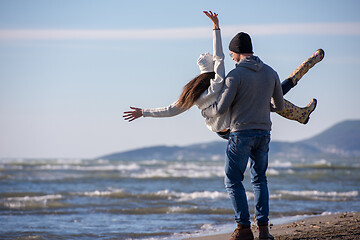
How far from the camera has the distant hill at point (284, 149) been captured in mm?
80000

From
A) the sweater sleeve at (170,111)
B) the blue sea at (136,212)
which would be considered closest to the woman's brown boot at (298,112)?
the sweater sleeve at (170,111)

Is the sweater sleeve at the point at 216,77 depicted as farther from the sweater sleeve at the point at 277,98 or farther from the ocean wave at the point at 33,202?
the ocean wave at the point at 33,202

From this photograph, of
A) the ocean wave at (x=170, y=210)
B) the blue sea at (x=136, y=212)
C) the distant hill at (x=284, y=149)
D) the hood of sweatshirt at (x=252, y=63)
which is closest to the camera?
the hood of sweatshirt at (x=252, y=63)

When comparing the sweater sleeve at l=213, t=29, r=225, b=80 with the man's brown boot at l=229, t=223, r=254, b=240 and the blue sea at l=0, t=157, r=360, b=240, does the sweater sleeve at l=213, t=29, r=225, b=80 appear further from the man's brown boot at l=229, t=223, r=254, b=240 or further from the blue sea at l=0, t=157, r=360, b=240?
the blue sea at l=0, t=157, r=360, b=240

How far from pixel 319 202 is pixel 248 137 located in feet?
23.7

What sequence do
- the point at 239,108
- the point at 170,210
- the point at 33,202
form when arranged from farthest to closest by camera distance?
the point at 33,202 → the point at 170,210 → the point at 239,108

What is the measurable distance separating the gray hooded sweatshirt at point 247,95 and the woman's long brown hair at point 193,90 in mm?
165

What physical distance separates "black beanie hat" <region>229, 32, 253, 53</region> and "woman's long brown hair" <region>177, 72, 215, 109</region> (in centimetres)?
35

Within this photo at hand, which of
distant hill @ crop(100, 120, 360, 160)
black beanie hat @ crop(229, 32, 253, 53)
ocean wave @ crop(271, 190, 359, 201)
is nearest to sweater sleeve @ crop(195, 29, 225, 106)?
black beanie hat @ crop(229, 32, 253, 53)

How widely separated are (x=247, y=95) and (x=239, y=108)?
0.13 meters

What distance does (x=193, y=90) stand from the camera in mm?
4371

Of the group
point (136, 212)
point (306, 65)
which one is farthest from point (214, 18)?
point (136, 212)

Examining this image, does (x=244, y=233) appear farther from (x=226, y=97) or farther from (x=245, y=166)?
(x=226, y=97)

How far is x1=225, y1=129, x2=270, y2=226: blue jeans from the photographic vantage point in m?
4.30
